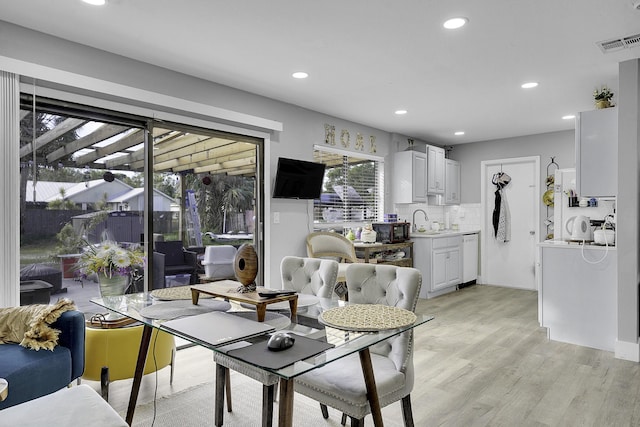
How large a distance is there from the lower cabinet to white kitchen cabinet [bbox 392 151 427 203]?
639 millimetres

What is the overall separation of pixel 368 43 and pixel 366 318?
2.07m

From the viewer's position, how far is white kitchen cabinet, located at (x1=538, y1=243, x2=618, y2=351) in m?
3.47

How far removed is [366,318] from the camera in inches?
66.2

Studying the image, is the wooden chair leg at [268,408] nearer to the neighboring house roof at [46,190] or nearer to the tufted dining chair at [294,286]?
the tufted dining chair at [294,286]

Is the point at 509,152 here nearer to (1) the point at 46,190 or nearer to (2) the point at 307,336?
(2) the point at 307,336

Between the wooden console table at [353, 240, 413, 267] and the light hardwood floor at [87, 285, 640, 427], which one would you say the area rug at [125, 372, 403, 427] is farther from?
the wooden console table at [353, 240, 413, 267]

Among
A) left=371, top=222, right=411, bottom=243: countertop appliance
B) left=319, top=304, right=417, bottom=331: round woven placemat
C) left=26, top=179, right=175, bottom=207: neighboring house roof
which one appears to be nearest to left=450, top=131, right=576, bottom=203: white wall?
left=371, top=222, right=411, bottom=243: countertop appliance

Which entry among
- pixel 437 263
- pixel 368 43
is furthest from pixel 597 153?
pixel 437 263

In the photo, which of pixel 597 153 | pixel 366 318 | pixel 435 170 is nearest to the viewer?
pixel 366 318

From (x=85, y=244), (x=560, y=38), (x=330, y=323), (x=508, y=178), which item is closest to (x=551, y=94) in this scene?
(x=560, y=38)

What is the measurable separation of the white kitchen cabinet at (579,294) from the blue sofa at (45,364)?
3.77 m

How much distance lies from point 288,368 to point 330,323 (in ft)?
1.46

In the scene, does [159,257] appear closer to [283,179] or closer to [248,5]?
[283,179]

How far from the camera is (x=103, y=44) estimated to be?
9.53 feet
